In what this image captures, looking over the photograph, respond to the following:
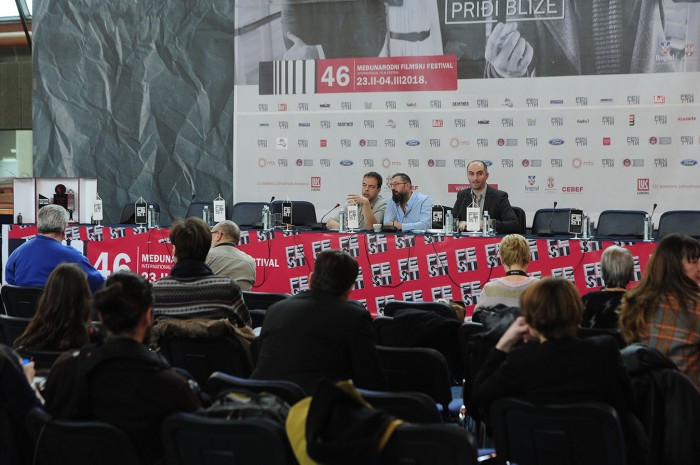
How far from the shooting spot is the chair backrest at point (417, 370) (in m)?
3.50

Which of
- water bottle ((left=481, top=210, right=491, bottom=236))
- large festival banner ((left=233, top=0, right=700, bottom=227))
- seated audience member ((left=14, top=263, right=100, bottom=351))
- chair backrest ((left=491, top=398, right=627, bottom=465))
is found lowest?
chair backrest ((left=491, top=398, right=627, bottom=465))

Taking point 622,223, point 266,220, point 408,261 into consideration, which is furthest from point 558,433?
point 266,220

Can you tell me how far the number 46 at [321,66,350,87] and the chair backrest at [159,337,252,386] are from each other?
244 inches

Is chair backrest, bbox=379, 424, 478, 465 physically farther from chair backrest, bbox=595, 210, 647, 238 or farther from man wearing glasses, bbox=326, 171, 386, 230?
chair backrest, bbox=595, 210, 647, 238

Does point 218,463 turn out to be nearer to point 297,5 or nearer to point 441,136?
point 441,136

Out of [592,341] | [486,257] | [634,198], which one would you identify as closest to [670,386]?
[592,341]

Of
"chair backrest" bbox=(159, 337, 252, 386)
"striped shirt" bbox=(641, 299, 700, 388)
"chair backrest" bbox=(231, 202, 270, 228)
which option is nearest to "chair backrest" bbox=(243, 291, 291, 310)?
"chair backrest" bbox=(159, 337, 252, 386)

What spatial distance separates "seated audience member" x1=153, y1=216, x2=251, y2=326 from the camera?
3982 mm

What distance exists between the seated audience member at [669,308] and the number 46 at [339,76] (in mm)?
6515

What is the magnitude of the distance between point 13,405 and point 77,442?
1.23ft

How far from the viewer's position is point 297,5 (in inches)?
389

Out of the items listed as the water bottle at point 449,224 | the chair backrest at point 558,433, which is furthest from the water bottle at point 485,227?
the chair backrest at point 558,433

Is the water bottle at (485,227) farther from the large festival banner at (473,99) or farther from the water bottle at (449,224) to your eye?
the large festival banner at (473,99)

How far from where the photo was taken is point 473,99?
929cm
